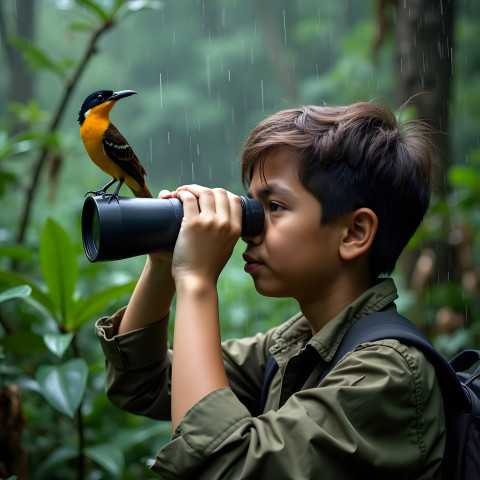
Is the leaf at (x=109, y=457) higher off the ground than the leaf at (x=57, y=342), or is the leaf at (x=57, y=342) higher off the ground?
the leaf at (x=57, y=342)

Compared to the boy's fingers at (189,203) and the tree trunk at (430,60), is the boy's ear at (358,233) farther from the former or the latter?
the tree trunk at (430,60)

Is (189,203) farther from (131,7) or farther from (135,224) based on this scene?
(131,7)

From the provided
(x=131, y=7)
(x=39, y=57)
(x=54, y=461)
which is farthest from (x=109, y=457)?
(x=131, y=7)

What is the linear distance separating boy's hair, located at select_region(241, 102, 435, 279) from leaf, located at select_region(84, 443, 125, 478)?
0.95m

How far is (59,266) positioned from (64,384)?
15.4 inches

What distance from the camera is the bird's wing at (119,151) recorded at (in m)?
1.24

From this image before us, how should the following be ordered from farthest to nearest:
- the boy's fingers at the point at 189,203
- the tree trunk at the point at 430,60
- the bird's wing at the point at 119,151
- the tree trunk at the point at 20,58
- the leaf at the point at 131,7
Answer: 1. the tree trunk at the point at 20,58
2. the tree trunk at the point at 430,60
3. the leaf at the point at 131,7
4. the bird's wing at the point at 119,151
5. the boy's fingers at the point at 189,203

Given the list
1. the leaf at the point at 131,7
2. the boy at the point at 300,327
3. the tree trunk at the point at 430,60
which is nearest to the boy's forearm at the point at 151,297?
the boy at the point at 300,327

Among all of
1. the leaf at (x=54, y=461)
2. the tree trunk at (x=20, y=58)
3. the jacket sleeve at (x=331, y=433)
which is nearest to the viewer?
the jacket sleeve at (x=331, y=433)

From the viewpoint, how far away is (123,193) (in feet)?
11.1

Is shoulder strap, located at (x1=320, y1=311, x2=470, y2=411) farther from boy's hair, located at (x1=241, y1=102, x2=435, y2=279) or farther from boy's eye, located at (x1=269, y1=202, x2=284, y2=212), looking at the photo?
boy's eye, located at (x1=269, y1=202, x2=284, y2=212)

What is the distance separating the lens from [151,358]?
1388 mm

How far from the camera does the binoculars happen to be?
1106 mm

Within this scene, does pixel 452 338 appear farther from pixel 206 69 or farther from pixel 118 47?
pixel 118 47
